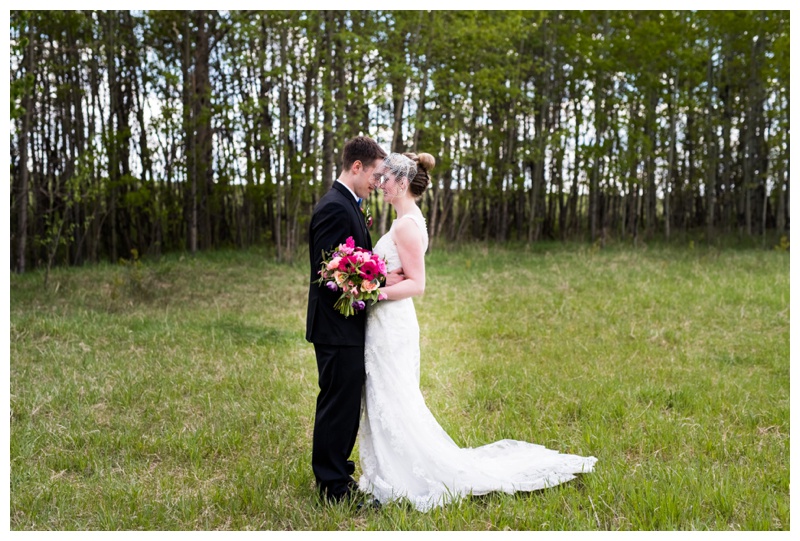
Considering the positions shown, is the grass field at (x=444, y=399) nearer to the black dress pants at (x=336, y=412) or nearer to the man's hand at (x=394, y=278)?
the black dress pants at (x=336, y=412)

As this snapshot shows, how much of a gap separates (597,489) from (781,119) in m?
16.6

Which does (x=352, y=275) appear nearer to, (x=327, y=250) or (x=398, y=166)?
(x=327, y=250)

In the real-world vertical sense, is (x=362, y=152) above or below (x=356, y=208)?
above

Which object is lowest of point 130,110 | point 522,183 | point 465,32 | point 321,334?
point 321,334

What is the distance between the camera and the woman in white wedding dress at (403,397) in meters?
3.48

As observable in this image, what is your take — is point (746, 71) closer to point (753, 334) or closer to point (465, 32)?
point (465, 32)

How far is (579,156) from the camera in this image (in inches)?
712

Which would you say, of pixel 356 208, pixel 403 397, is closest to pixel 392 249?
pixel 356 208

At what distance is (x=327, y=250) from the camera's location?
3418 mm

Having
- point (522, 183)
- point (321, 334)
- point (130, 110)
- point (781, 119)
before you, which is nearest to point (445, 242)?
point (522, 183)

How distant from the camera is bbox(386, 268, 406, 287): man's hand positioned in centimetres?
350

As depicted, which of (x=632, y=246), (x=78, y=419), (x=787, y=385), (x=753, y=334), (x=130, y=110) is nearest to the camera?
(x=78, y=419)

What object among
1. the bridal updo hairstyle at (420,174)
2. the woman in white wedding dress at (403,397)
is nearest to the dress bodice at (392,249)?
the woman in white wedding dress at (403,397)

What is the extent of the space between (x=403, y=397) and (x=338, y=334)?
45 cm
